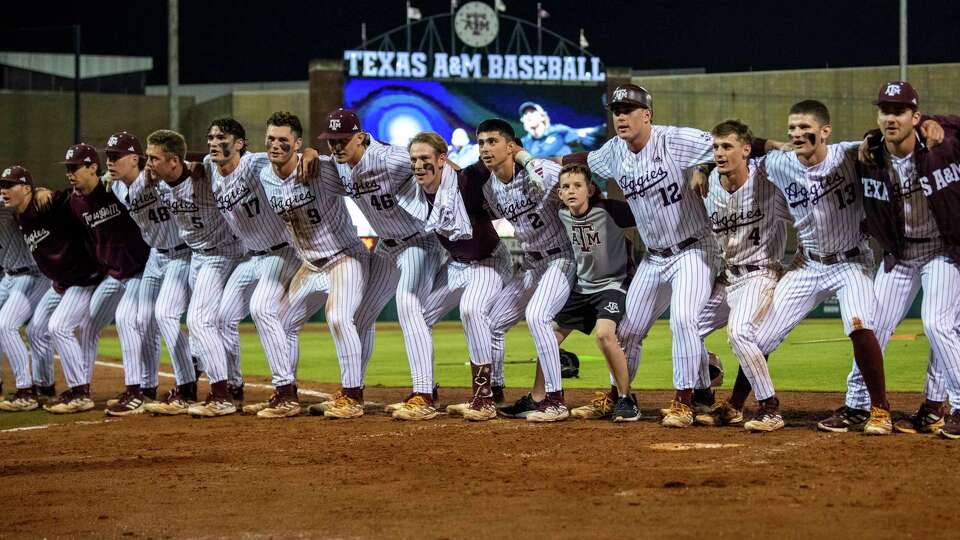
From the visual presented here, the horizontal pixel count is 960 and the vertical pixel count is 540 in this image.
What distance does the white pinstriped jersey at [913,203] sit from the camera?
21.5 feet

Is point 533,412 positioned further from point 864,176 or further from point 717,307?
point 864,176

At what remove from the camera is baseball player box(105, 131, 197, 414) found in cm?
908

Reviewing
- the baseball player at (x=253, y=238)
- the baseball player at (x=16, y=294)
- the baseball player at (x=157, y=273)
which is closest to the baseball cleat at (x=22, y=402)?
the baseball player at (x=16, y=294)

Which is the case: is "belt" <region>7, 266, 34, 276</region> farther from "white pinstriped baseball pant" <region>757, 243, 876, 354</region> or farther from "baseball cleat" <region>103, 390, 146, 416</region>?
"white pinstriped baseball pant" <region>757, 243, 876, 354</region>

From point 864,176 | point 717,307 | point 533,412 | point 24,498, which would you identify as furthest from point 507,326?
point 24,498

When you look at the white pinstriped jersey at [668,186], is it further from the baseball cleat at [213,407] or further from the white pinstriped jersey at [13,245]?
the white pinstriped jersey at [13,245]

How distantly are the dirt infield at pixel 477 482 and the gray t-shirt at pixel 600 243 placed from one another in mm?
1014

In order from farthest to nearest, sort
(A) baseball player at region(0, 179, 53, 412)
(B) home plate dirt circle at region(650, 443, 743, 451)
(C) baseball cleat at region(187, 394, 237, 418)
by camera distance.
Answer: (A) baseball player at region(0, 179, 53, 412) → (C) baseball cleat at region(187, 394, 237, 418) → (B) home plate dirt circle at region(650, 443, 743, 451)

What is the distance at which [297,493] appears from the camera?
17.9 ft

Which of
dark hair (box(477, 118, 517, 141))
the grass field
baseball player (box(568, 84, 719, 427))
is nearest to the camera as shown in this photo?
baseball player (box(568, 84, 719, 427))

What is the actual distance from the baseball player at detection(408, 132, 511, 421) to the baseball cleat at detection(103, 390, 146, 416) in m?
2.62

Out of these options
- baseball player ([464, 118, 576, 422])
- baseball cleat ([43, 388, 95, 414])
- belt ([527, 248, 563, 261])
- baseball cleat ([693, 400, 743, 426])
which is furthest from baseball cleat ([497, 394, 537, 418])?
baseball cleat ([43, 388, 95, 414])

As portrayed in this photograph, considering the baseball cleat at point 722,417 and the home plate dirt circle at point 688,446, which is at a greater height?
the baseball cleat at point 722,417

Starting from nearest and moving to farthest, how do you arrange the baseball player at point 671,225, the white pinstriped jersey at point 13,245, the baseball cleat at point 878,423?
the baseball cleat at point 878,423, the baseball player at point 671,225, the white pinstriped jersey at point 13,245
